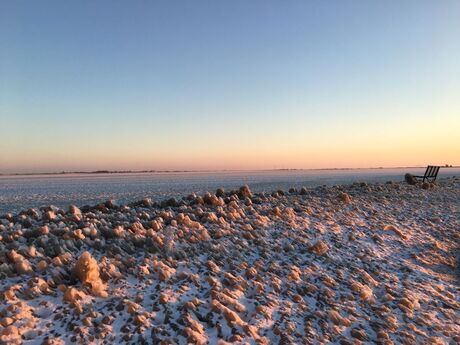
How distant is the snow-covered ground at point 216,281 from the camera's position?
13.4 feet

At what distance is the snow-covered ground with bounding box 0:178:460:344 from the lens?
409cm

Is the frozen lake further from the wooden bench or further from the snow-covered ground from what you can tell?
the snow-covered ground

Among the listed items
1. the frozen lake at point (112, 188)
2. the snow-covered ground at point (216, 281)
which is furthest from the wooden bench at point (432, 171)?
the snow-covered ground at point (216, 281)

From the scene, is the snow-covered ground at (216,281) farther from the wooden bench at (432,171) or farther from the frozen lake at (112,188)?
the wooden bench at (432,171)

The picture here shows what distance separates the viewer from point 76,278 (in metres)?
4.59

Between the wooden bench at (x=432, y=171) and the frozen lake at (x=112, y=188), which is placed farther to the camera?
the wooden bench at (x=432, y=171)

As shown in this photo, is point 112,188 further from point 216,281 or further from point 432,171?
point 216,281

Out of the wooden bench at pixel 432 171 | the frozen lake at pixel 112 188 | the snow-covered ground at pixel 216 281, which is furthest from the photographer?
the wooden bench at pixel 432 171

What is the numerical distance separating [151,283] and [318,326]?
79.1 inches

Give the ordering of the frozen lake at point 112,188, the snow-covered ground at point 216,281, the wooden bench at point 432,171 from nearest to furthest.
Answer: the snow-covered ground at point 216,281, the frozen lake at point 112,188, the wooden bench at point 432,171

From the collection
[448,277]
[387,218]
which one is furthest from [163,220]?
[387,218]

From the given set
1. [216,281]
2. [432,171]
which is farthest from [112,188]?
[216,281]

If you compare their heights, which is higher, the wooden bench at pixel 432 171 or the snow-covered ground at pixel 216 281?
the wooden bench at pixel 432 171

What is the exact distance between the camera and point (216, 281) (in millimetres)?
5062
